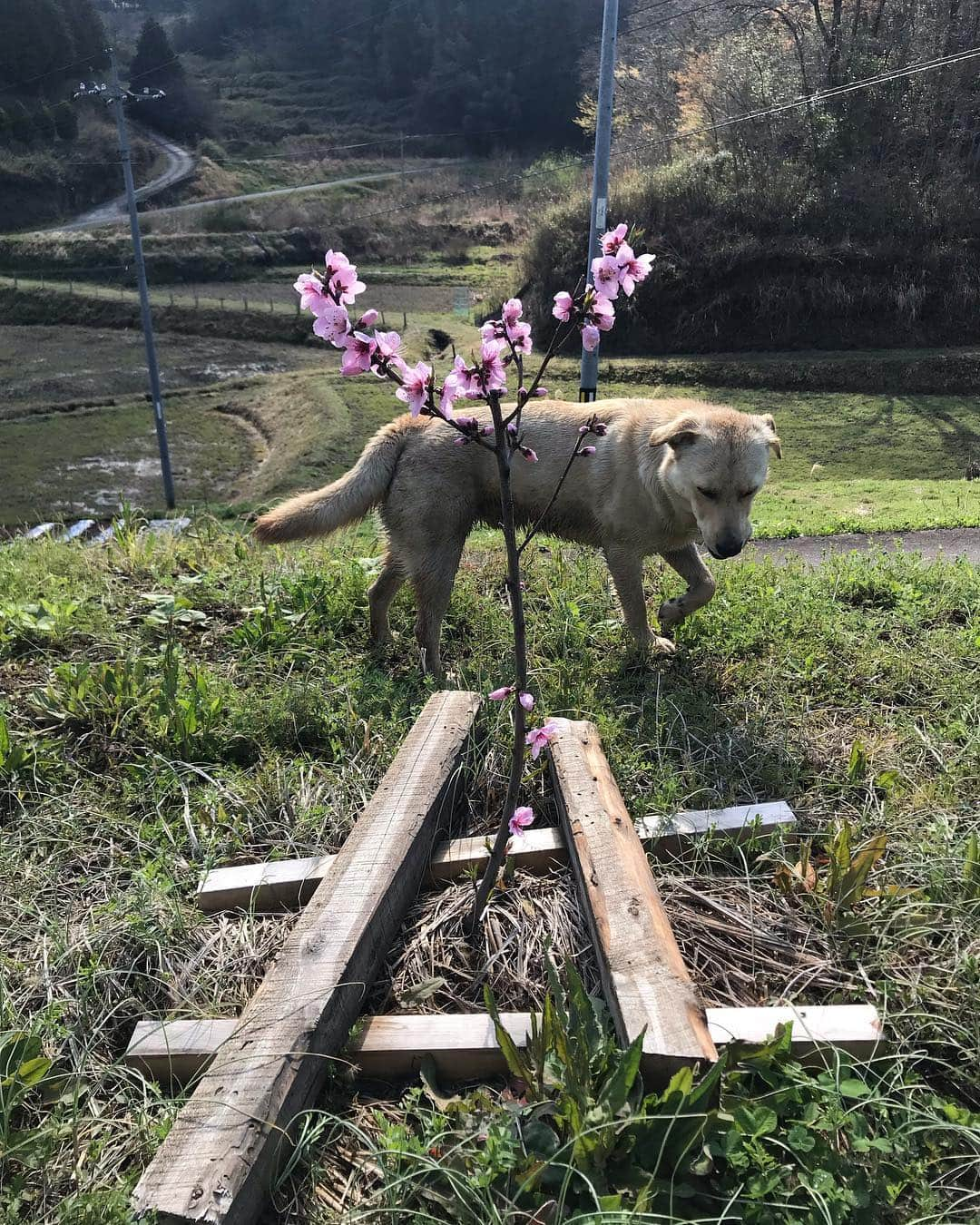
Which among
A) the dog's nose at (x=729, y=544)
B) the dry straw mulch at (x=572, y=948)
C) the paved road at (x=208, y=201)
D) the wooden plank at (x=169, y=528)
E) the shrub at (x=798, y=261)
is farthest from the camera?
the paved road at (x=208, y=201)

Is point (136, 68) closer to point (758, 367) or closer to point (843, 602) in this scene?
point (758, 367)

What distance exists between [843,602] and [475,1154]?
4.19 metres

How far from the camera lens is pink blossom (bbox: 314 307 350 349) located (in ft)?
6.77

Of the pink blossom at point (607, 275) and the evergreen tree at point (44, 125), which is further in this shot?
the evergreen tree at point (44, 125)

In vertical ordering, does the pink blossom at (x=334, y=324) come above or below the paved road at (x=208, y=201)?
below

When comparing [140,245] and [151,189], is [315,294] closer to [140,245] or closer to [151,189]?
[140,245]

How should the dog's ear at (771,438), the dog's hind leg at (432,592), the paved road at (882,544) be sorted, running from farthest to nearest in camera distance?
the paved road at (882,544) → the dog's hind leg at (432,592) → the dog's ear at (771,438)

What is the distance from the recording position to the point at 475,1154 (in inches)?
79.0

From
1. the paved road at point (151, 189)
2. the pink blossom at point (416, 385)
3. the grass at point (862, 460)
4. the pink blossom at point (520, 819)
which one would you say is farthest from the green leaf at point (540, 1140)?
the paved road at point (151, 189)

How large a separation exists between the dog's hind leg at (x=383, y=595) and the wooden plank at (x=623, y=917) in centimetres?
186

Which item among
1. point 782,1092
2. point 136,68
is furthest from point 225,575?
point 136,68

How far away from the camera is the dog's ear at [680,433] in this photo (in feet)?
14.8

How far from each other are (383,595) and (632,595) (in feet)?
4.69

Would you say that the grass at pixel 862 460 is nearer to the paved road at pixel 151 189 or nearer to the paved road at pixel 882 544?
the paved road at pixel 882 544
